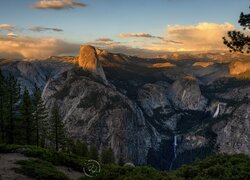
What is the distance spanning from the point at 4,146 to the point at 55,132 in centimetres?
4646

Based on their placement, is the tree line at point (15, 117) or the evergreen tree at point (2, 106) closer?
the evergreen tree at point (2, 106)

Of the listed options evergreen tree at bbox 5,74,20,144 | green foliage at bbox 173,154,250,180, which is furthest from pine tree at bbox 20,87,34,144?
green foliage at bbox 173,154,250,180

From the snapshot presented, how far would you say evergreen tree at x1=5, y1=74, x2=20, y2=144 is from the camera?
6631 centimetres

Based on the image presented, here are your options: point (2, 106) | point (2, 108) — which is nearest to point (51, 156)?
point (2, 108)

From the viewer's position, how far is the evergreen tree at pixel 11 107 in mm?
66312

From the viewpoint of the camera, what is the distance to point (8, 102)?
223 feet

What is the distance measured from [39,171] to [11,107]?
1770 inches

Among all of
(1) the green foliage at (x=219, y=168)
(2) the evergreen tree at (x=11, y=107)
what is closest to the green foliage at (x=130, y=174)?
(1) the green foliage at (x=219, y=168)

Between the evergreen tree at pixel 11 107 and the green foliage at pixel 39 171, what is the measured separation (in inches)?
1545

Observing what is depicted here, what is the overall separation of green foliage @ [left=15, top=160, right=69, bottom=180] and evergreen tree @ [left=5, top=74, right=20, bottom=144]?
129ft

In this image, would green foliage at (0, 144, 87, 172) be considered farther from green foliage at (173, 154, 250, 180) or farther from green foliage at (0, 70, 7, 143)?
green foliage at (0, 70, 7, 143)

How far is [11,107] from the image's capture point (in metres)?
67.6

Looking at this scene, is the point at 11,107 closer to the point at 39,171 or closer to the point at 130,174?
the point at 39,171

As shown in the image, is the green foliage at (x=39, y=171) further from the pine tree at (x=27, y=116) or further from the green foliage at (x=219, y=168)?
the pine tree at (x=27, y=116)
